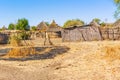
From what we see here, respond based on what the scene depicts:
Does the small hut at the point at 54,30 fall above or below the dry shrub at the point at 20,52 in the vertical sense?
above

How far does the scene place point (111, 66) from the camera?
15.3 meters

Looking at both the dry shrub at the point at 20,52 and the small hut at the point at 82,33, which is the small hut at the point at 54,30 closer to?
the small hut at the point at 82,33

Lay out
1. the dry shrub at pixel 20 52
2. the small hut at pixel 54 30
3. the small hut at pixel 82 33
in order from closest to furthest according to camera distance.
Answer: the dry shrub at pixel 20 52 < the small hut at pixel 82 33 < the small hut at pixel 54 30

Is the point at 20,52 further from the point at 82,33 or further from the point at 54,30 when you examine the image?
the point at 54,30

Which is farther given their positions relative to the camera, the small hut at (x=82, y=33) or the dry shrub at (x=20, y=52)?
the small hut at (x=82, y=33)

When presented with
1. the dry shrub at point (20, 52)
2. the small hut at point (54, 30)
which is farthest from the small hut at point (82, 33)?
the small hut at point (54, 30)

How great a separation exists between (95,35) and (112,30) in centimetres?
283

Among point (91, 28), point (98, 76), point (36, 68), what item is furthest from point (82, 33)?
point (98, 76)

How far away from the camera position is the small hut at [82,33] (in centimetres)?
4469

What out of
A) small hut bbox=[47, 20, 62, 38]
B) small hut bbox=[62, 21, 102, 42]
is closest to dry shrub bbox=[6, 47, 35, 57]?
small hut bbox=[62, 21, 102, 42]

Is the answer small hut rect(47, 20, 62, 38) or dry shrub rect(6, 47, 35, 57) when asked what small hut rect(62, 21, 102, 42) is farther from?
small hut rect(47, 20, 62, 38)

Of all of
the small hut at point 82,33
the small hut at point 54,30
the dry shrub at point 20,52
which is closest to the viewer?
the dry shrub at point 20,52

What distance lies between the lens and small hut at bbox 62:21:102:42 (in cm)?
4469

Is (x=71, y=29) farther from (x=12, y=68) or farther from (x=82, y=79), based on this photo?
(x=82, y=79)
